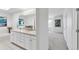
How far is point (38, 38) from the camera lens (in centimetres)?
182

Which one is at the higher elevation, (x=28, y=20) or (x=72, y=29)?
(x=28, y=20)

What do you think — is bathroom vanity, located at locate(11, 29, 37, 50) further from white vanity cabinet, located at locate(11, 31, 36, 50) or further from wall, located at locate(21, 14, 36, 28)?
wall, located at locate(21, 14, 36, 28)

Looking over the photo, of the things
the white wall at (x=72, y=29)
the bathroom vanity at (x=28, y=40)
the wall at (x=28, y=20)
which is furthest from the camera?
the wall at (x=28, y=20)

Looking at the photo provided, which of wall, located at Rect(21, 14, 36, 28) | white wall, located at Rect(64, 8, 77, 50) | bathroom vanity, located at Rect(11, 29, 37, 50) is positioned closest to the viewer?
white wall, located at Rect(64, 8, 77, 50)

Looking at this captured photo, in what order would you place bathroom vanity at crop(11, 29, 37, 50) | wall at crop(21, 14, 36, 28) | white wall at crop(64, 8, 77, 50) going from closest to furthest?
white wall at crop(64, 8, 77, 50), bathroom vanity at crop(11, 29, 37, 50), wall at crop(21, 14, 36, 28)

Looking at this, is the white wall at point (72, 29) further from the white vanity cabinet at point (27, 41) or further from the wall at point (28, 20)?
the wall at point (28, 20)

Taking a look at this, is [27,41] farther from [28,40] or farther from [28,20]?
[28,20]

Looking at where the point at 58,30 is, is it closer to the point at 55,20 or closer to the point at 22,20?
the point at 55,20

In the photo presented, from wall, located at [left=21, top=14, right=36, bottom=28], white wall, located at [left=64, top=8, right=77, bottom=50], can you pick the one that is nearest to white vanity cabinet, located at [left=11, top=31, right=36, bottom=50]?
wall, located at [left=21, top=14, right=36, bottom=28]

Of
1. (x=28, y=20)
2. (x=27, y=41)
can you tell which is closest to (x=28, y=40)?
(x=27, y=41)

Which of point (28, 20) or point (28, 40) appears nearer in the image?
point (28, 40)

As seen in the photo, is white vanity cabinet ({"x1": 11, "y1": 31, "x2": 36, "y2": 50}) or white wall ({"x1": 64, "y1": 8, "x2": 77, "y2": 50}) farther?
white vanity cabinet ({"x1": 11, "y1": 31, "x2": 36, "y2": 50})

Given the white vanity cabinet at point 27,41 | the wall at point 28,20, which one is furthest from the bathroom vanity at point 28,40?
the wall at point 28,20
